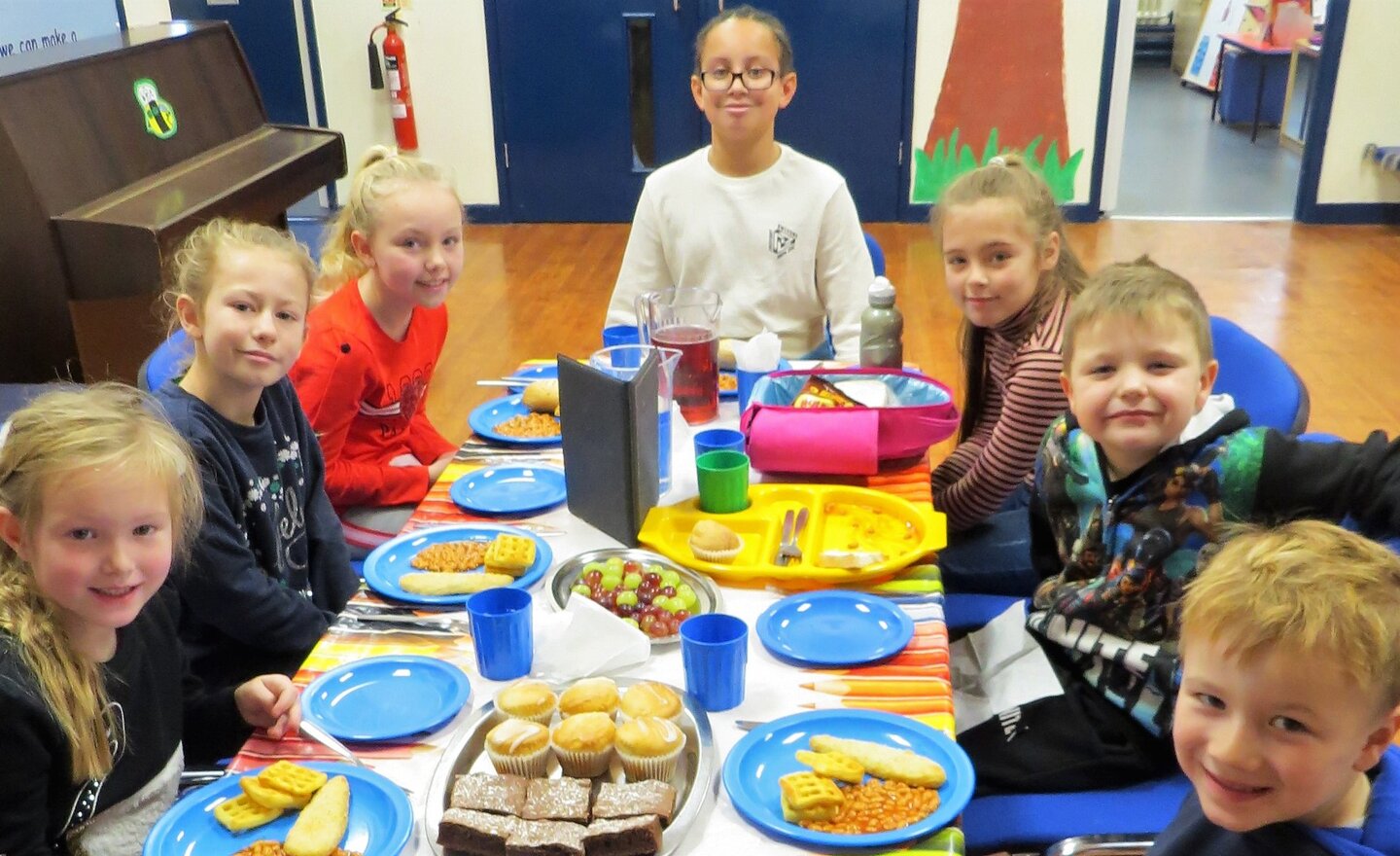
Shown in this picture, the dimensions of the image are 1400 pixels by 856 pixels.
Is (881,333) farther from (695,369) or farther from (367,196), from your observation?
(367,196)

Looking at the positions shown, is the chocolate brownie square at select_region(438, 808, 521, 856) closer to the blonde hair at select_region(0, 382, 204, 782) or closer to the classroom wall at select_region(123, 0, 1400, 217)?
the blonde hair at select_region(0, 382, 204, 782)

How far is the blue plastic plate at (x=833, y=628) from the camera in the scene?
1.36 metres

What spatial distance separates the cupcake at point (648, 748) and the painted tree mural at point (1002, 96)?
507 centimetres

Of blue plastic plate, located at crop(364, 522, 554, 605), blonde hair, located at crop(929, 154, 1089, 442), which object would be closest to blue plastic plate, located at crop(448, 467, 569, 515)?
blue plastic plate, located at crop(364, 522, 554, 605)

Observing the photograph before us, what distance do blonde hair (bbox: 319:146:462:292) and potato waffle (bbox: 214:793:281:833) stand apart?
130 centimetres

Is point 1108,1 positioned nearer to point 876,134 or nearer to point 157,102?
point 876,134

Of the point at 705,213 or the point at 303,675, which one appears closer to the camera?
the point at 303,675

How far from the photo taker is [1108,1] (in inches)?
220

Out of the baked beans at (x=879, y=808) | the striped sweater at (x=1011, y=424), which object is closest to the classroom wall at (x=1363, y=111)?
the striped sweater at (x=1011, y=424)

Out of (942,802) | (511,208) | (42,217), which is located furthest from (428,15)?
(942,802)

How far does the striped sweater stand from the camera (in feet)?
6.36

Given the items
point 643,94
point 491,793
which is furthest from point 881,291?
point 643,94

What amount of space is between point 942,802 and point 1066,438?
0.69 m

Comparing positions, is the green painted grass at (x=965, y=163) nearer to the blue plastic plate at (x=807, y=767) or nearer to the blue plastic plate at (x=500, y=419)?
the blue plastic plate at (x=500, y=419)
